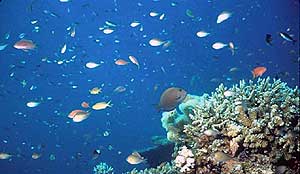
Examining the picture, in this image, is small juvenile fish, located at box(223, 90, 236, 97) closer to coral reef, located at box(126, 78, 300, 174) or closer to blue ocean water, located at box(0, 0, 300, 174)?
coral reef, located at box(126, 78, 300, 174)

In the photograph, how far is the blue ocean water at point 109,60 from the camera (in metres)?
32.8

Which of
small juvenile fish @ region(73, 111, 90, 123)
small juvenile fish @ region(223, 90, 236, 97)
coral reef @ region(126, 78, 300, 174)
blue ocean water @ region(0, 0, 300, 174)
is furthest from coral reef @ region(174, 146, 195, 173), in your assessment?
blue ocean water @ region(0, 0, 300, 174)

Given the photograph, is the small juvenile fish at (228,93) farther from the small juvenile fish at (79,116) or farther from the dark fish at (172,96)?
the small juvenile fish at (79,116)

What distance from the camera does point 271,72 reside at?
1298 inches

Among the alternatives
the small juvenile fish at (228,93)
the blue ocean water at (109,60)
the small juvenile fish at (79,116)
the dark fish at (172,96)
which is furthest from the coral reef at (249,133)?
the blue ocean water at (109,60)

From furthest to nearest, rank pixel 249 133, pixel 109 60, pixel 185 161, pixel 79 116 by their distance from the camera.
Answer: pixel 109 60 < pixel 79 116 < pixel 185 161 < pixel 249 133

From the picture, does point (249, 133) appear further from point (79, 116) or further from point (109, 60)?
point (109, 60)

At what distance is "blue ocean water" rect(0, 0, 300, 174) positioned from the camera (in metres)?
32.8

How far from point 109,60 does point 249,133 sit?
39772 mm

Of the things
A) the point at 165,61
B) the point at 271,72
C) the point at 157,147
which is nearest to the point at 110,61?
the point at 165,61

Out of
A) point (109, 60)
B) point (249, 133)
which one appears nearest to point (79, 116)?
point (249, 133)

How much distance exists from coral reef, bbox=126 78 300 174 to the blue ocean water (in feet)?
80.1

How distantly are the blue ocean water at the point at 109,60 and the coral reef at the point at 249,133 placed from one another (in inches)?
961

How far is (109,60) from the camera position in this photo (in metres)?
44.1
